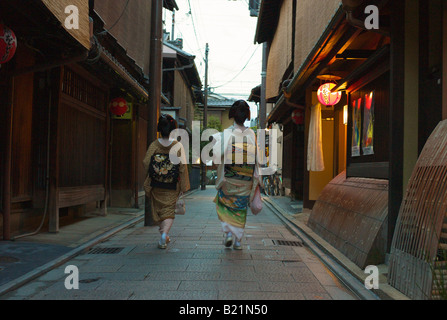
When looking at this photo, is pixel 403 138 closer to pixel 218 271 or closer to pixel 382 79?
pixel 382 79

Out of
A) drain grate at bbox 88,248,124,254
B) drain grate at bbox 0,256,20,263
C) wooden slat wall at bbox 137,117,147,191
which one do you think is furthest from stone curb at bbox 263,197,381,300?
wooden slat wall at bbox 137,117,147,191

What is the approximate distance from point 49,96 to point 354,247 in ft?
22.2

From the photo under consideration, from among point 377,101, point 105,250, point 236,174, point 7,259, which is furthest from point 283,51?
point 7,259

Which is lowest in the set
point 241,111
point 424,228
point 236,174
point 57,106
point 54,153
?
point 424,228

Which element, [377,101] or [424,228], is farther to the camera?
[377,101]

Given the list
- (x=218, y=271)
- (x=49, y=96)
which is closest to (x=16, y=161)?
(x=49, y=96)

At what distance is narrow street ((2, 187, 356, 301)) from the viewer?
4.77m

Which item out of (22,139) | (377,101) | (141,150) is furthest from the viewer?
(141,150)

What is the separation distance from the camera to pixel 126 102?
13.8 meters

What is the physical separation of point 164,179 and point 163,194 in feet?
0.92

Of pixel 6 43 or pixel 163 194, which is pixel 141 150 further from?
pixel 6 43

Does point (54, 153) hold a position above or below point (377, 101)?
below

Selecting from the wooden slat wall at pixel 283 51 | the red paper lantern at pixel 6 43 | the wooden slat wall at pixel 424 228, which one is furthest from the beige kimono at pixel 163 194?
the wooden slat wall at pixel 283 51

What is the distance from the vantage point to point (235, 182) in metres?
7.34
